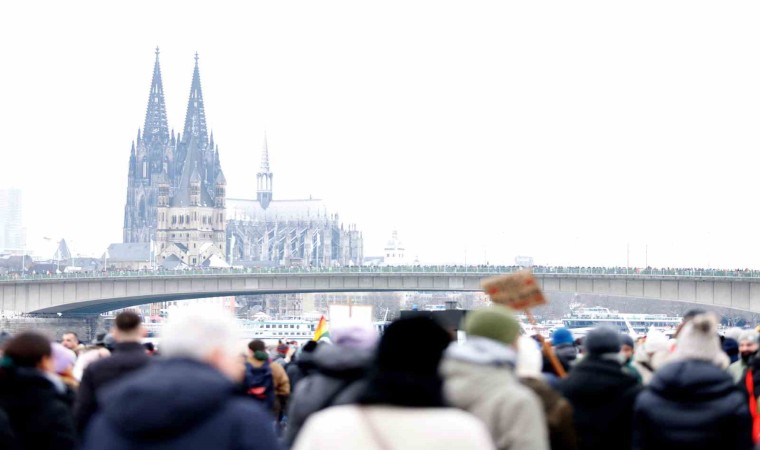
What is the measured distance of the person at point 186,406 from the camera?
657 centimetres

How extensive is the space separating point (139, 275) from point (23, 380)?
9414cm

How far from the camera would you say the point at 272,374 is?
61.3 ft

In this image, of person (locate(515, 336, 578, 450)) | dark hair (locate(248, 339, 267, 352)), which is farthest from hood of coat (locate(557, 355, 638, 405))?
dark hair (locate(248, 339, 267, 352))

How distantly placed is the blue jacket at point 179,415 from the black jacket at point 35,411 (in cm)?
390

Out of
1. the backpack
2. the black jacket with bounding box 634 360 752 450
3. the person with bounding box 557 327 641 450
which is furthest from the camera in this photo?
the backpack

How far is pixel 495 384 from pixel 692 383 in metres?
1.99

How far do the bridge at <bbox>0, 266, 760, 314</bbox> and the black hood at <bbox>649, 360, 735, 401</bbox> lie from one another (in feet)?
269

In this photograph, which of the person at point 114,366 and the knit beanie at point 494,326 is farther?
the person at point 114,366

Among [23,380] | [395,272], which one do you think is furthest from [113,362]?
[395,272]

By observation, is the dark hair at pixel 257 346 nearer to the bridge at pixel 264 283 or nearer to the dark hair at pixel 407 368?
the dark hair at pixel 407 368

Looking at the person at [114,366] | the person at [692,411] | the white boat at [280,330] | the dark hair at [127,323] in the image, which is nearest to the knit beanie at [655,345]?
the person at [692,411]

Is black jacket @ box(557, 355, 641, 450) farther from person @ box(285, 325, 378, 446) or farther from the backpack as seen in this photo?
the backpack

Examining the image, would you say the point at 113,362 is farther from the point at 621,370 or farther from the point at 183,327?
the point at 183,327

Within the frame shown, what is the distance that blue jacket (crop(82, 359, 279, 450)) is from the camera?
6.57 meters
